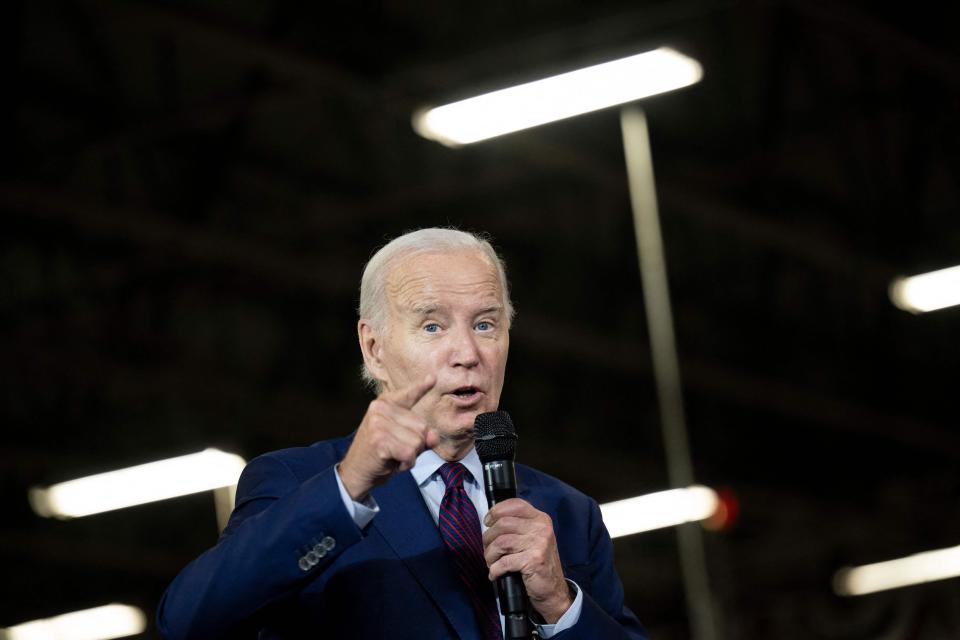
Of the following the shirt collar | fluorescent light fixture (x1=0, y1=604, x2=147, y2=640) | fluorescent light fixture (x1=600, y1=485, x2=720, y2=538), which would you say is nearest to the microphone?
the shirt collar

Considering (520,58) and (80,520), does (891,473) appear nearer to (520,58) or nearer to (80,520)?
(80,520)

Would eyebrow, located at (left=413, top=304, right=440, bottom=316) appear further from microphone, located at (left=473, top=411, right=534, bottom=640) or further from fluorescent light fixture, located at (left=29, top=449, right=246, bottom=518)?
fluorescent light fixture, located at (left=29, top=449, right=246, bottom=518)

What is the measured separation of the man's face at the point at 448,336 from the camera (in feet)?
11.2

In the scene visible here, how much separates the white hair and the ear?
0.02m

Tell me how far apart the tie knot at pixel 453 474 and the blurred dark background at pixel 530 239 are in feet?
14.7

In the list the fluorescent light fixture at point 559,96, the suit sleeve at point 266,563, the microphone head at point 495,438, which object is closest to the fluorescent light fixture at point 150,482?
the fluorescent light fixture at point 559,96

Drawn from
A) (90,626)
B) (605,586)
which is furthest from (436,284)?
(90,626)

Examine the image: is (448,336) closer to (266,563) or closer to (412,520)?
(412,520)

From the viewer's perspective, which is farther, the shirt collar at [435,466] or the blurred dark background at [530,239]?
the blurred dark background at [530,239]

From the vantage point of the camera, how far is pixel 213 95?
14.7 m

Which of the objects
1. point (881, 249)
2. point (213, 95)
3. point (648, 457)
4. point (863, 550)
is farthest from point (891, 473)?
point (213, 95)

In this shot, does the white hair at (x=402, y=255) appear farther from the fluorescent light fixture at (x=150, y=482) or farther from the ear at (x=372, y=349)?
the fluorescent light fixture at (x=150, y=482)

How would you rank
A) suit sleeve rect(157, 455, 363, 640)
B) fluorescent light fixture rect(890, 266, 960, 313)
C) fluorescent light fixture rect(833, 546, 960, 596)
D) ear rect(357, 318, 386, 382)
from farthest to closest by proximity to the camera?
1. fluorescent light fixture rect(833, 546, 960, 596)
2. fluorescent light fixture rect(890, 266, 960, 313)
3. ear rect(357, 318, 386, 382)
4. suit sleeve rect(157, 455, 363, 640)

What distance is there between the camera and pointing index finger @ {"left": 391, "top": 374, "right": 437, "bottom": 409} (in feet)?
9.74
